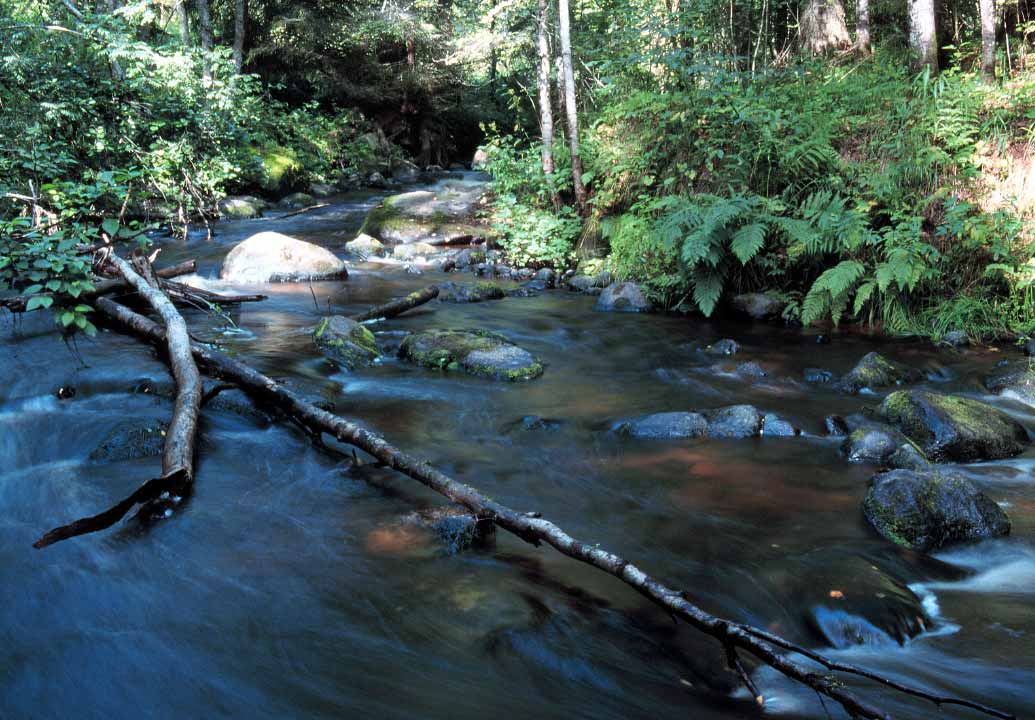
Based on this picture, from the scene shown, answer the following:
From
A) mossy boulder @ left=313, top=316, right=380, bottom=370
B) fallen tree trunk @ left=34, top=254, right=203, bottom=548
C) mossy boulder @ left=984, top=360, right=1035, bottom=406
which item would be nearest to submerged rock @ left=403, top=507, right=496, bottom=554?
fallen tree trunk @ left=34, top=254, right=203, bottom=548

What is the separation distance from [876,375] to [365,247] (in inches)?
375

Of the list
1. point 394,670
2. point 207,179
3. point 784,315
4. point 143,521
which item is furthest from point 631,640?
point 207,179

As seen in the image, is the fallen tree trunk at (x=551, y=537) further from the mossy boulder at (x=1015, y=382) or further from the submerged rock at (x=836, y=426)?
the mossy boulder at (x=1015, y=382)

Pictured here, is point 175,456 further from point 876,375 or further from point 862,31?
point 862,31

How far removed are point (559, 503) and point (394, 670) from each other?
1.79 metres

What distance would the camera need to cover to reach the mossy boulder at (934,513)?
3.66 m

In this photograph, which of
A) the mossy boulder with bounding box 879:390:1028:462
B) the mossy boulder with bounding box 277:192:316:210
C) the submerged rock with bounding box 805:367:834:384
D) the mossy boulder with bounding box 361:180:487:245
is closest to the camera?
the mossy boulder with bounding box 879:390:1028:462

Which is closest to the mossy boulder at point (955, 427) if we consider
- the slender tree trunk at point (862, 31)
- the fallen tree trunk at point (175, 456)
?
the fallen tree trunk at point (175, 456)

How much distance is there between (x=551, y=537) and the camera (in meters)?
2.95

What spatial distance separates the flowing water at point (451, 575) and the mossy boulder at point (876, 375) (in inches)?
21.5

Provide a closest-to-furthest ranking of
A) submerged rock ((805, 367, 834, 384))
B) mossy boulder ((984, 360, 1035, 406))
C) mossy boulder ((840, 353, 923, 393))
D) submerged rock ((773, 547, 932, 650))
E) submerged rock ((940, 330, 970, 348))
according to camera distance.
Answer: submerged rock ((773, 547, 932, 650)) → mossy boulder ((984, 360, 1035, 406)) → mossy boulder ((840, 353, 923, 393)) → submerged rock ((805, 367, 834, 384)) → submerged rock ((940, 330, 970, 348))

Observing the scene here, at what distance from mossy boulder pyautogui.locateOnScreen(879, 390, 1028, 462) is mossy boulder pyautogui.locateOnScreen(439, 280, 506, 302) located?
5846 mm

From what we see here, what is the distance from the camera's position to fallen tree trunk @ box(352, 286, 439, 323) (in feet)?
27.5

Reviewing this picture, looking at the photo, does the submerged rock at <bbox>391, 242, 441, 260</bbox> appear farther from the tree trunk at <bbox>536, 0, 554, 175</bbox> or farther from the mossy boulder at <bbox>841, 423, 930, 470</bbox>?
the mossy boulder at <bbox>841, 423, 930, 470</bbox>
